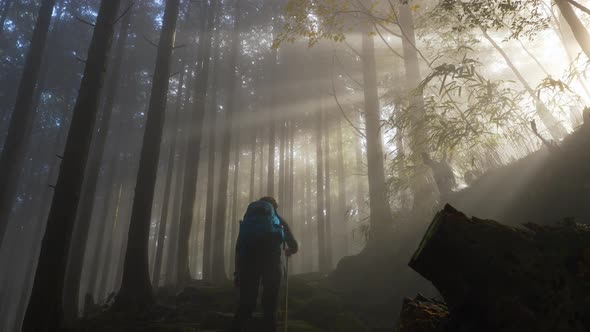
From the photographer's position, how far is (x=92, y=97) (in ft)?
21.3

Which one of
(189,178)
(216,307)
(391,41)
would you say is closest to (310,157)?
(391,41)

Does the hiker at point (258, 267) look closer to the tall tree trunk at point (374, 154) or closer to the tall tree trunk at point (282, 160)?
the tall tree trunk at point (374, 154)

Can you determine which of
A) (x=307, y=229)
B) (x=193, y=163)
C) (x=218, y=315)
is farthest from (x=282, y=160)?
(x=218, y=315)

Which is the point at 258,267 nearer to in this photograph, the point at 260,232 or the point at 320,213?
the point at 260,232

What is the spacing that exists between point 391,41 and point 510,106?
1101cm

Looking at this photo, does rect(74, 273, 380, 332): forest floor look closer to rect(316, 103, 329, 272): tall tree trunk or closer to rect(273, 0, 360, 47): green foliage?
rect(273, 0, 360, 47): green foliage

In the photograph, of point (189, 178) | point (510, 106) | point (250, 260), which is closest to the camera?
point (250, 260)

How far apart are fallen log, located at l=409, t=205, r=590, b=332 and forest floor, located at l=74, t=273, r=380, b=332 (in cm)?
433

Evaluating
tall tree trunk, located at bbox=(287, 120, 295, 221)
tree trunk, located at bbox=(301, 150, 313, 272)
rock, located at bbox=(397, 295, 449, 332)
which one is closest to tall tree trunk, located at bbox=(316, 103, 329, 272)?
tall tree trunk, located at bbox=(287, 120, 295, 221)

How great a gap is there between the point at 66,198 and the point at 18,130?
810cm

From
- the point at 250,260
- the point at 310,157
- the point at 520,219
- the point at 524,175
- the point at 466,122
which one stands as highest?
the point at 310,157

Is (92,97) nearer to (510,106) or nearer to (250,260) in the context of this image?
(250,260)

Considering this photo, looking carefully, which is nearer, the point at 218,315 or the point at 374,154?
the point at 218,315

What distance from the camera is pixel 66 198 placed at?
5684 millimetres
